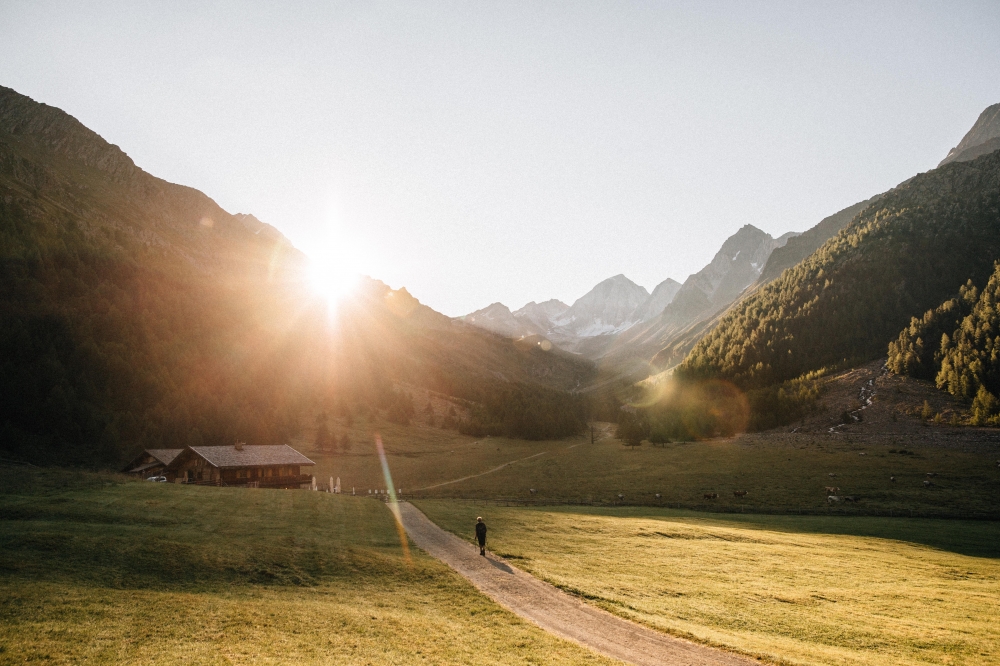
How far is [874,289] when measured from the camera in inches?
6969

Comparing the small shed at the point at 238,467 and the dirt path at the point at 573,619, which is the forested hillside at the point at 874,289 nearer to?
the small shed at the point at 238,467

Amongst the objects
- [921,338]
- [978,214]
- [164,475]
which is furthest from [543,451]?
[978,214]

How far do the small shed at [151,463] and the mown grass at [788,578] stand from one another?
50086mm

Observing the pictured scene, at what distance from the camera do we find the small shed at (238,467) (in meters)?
70.6

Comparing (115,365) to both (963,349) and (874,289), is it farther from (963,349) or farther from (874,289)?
(874,289)

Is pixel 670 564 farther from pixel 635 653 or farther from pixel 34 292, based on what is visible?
pixel 34 292

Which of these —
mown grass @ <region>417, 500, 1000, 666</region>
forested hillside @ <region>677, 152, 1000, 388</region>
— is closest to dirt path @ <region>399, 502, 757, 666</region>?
mown grass @ <region>417, 500, 1000, 666</region>

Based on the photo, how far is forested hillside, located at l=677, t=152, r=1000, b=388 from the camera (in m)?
166

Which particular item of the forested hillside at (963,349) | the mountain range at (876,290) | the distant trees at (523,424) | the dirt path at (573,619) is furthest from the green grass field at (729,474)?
the mountain range at (876,290)

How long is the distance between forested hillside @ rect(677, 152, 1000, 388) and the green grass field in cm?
6027

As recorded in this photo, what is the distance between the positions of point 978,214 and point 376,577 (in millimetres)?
241739

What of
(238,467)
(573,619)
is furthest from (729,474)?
(238,467)

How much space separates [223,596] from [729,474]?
8286cm

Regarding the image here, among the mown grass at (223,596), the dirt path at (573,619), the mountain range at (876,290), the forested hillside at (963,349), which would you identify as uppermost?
the mountain range at (876,290)
